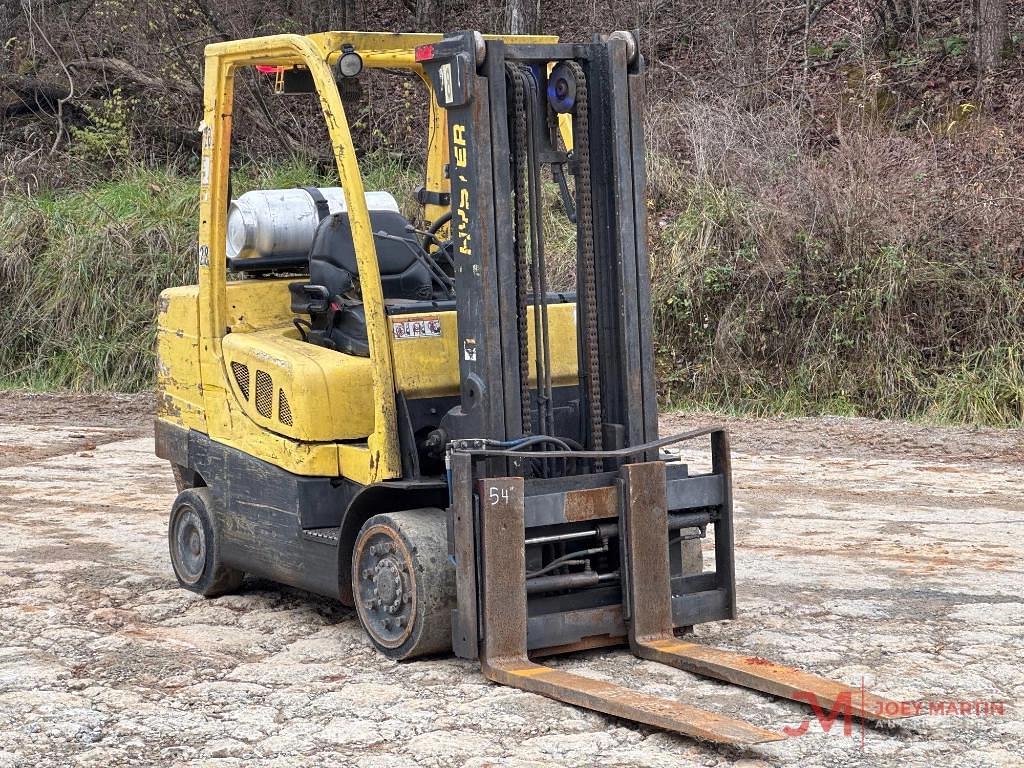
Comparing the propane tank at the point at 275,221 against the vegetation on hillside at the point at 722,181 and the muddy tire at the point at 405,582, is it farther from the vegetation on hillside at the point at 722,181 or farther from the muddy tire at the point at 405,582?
the vegetation on hillside at the point at 722,181

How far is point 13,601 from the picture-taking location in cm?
Result: 658

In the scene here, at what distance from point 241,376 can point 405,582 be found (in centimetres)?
140

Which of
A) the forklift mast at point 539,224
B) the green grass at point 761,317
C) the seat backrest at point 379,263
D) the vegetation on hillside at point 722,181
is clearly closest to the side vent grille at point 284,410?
the seat backrest at point 379,263

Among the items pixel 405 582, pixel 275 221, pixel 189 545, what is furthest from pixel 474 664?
pixel 275 221

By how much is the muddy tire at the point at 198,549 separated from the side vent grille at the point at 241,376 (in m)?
0.63

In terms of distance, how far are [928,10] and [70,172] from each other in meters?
10.3

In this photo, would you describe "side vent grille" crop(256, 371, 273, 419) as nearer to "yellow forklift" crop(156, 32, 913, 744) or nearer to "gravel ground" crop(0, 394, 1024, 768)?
"yellow forklift" crop(156, 32, 913, 744)

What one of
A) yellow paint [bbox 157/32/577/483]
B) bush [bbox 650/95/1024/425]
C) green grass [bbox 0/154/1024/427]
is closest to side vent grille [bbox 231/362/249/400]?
yellow paint [bbox 157/32/577/483]

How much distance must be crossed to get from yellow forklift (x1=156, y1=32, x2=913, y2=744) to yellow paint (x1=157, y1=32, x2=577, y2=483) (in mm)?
13

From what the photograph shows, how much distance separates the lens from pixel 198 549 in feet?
22.0

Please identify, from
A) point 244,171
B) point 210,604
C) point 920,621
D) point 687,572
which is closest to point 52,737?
point 210,604

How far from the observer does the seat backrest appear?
A: 239 inches

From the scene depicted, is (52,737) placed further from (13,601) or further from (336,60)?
(336,60)

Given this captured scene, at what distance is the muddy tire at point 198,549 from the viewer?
6.55 meters
